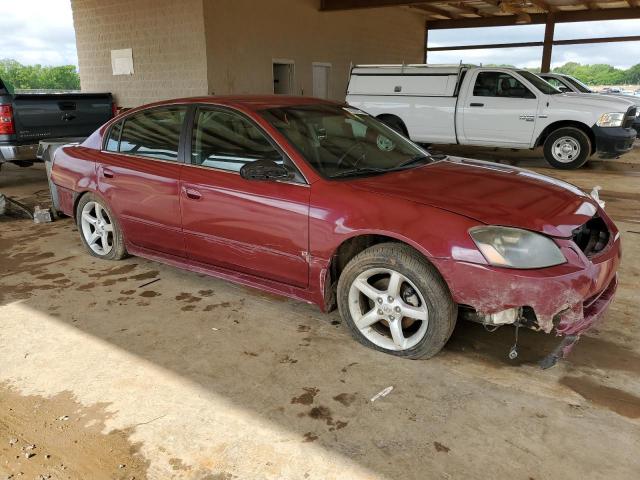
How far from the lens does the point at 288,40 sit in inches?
556

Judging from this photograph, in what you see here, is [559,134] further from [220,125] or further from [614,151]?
[220,125]

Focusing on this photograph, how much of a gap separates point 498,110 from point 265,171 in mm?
7966

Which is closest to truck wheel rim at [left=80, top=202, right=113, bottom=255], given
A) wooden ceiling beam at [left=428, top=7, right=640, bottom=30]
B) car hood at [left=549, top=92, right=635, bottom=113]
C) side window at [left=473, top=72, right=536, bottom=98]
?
side window at [left=473, top=72, right=536, bottom=98]

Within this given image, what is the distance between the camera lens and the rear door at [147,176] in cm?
388

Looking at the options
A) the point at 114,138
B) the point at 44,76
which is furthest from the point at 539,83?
the point at 44,76

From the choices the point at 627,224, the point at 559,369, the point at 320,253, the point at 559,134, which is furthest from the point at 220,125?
the point at 559,134

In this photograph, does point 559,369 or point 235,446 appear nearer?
point 235,446

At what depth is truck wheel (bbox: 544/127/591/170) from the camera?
9.39 metres

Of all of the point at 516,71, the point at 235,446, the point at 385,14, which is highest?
the point at 385,14

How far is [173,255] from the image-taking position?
13.3 ft

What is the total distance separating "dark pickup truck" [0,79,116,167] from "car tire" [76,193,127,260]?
10.1ft

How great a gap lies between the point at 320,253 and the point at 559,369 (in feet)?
5.02

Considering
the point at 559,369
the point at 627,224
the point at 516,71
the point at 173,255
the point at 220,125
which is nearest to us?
the point at 559,369

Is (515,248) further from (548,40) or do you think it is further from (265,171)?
(548,40)
